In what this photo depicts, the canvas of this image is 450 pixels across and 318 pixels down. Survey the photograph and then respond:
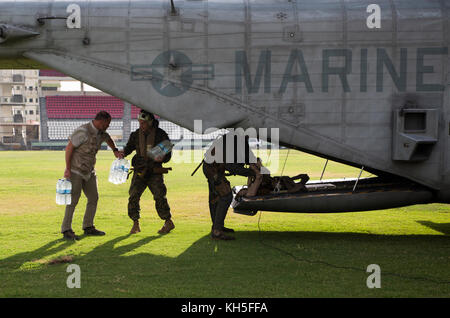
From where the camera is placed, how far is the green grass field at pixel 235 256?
5.19 meters

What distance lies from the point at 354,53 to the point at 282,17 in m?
1.22

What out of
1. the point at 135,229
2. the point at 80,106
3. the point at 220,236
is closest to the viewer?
the point at 220,236

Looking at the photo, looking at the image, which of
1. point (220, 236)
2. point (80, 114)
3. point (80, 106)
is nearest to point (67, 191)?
point (220, 236)

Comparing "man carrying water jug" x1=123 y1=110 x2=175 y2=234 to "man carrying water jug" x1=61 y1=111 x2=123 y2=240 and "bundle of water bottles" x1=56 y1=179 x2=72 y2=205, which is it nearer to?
"man carrying water jug" x1=61 y1=111 x2=123 y2=240

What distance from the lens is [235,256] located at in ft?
21.7

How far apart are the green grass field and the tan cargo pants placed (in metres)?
0.35

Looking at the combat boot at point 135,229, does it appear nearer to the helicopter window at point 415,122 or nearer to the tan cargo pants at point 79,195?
the tan cargo pants at point 79,195

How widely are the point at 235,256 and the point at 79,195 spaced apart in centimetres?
289

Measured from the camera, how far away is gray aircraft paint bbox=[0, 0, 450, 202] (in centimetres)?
724

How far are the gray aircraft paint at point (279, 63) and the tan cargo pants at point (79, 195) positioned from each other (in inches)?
64.4

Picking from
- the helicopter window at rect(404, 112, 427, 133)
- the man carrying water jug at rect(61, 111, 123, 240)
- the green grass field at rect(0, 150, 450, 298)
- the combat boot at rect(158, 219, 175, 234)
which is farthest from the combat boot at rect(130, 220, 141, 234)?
the helicopter window at rect(404, 112, 427, 133)

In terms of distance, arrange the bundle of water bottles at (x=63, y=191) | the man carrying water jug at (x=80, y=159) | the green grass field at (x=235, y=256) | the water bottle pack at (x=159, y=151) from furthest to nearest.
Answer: the water bottle pack at (x=159, y=151), the man carrying water jug at (x=80, y=159), the bundle of water bottles at (x=63, y=191), the green grass field at (x=235, y=256)

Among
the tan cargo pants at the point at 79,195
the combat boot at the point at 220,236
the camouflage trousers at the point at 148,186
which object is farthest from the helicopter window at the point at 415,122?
the tan cargo pants at the point at 79,195

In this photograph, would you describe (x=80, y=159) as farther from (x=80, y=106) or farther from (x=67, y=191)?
(x=80, y=106)
